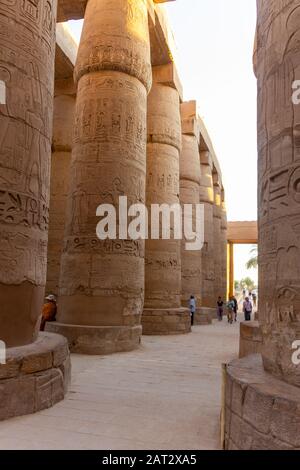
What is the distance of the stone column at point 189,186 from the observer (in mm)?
15219

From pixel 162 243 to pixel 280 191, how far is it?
842cm

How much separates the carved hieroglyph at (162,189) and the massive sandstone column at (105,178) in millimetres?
2934

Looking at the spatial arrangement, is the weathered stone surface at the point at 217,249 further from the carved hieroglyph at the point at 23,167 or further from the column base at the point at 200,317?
the carved hieroglyph at the point at 23,167

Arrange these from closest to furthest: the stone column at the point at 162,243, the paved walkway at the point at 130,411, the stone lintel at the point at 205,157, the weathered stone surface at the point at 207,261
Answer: the paved walkway at the point at 130,411
the stone column at the point at 162,243
the weathered stone surface at the point at 207,261
the stone lintel at the point at 205,157

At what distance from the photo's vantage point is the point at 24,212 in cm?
409

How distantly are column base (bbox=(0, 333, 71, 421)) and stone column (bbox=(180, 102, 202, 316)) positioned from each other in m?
10.9

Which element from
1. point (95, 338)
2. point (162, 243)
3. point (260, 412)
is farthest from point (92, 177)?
point (260, 412)

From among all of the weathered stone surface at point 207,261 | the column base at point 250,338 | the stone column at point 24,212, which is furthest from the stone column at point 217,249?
the stone column at point 24,212

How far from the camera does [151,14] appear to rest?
11.1 m

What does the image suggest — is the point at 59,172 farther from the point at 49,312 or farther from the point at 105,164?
the point at 49,312

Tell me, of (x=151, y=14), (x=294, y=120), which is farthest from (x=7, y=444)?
(x=151, y=14)

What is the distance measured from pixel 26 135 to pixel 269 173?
7.73 ft

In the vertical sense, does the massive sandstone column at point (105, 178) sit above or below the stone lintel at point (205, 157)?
below
